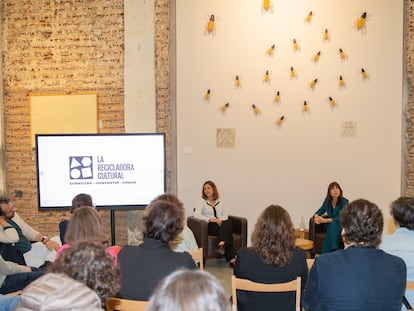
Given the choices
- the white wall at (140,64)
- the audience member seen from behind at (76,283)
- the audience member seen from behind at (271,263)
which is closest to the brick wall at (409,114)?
the white wall at (140,64)

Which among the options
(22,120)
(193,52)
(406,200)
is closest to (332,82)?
(193,52)

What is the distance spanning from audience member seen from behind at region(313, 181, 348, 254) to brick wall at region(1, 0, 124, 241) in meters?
3.12

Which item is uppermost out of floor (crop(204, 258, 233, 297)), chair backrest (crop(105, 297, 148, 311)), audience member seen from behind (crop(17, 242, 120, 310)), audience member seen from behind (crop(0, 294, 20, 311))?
audience member seen from behind (crop(17, 242, 120, 310))

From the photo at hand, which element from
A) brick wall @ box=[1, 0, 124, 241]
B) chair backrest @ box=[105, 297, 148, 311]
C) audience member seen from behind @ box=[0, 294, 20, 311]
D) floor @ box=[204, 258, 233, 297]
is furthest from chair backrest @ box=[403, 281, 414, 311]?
brick wall @ box=[1, 0, 124, 241]

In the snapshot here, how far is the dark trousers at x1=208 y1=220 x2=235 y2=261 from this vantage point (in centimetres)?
667

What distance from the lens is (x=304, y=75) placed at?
723cm

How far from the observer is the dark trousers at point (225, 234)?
263 inches

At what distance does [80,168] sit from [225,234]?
6.86ft

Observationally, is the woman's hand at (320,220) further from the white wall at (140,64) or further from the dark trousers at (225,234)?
the white wall at (140,64)

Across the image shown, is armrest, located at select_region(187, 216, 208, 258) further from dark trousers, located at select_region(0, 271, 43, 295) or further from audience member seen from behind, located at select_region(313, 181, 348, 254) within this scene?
dark trousers, located at select_region(0, 271, 43, 295)

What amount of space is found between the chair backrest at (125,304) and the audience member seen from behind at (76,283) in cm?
54

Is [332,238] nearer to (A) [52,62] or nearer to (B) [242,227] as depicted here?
(B) [242,227]

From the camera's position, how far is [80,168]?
6.35 meters

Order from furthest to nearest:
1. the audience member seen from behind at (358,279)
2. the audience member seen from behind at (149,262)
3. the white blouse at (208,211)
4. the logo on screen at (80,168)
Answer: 1. the white blouse at (208,211)
2. the logo on screen at (80,168)
3. the audience member seen from behind at (149,262)
4. the audience member seen from behind at (358,279)
